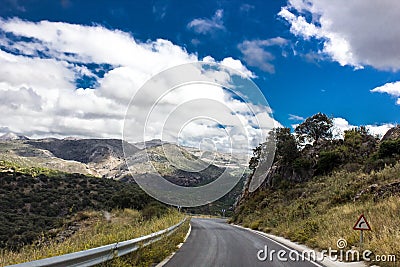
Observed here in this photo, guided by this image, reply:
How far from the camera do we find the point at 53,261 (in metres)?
5.00

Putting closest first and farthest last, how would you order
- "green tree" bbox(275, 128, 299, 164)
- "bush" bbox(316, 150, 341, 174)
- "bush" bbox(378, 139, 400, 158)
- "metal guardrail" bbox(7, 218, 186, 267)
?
"metal guardrail" bbox(7, 218, 186, 267) < "bush" bbox(378, 139, 400, 158) < "bush" bbox(316, 150, 341, 174) < "green tree" bbox(275, 128, 299, 164)

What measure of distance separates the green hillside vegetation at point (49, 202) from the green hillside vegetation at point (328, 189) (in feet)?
38.8

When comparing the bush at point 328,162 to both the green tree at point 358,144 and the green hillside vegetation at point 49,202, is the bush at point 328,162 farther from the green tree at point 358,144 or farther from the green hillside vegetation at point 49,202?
the green hillside vegetation at point 49,202

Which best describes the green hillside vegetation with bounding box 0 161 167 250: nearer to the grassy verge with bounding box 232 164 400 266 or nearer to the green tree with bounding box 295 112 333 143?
the grassy verge with bounding box 232 164 400 266

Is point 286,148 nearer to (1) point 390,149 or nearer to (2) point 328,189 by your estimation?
(1) point 390,149

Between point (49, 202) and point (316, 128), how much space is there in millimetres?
40859

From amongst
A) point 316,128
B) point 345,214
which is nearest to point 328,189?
point 345,214

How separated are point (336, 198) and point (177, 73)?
15614mm

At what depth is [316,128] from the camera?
58.4 m

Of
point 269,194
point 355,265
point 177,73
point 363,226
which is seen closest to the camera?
point 355,265

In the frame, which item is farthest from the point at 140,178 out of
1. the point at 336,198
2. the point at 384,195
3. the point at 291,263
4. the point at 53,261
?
the point at 53,261

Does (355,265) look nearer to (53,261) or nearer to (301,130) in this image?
(53,261)

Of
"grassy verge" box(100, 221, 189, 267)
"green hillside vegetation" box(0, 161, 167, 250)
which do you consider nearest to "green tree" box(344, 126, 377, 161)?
"green hillside vegetation" box(0, 161, 167, 250)

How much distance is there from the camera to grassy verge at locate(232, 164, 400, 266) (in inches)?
484
